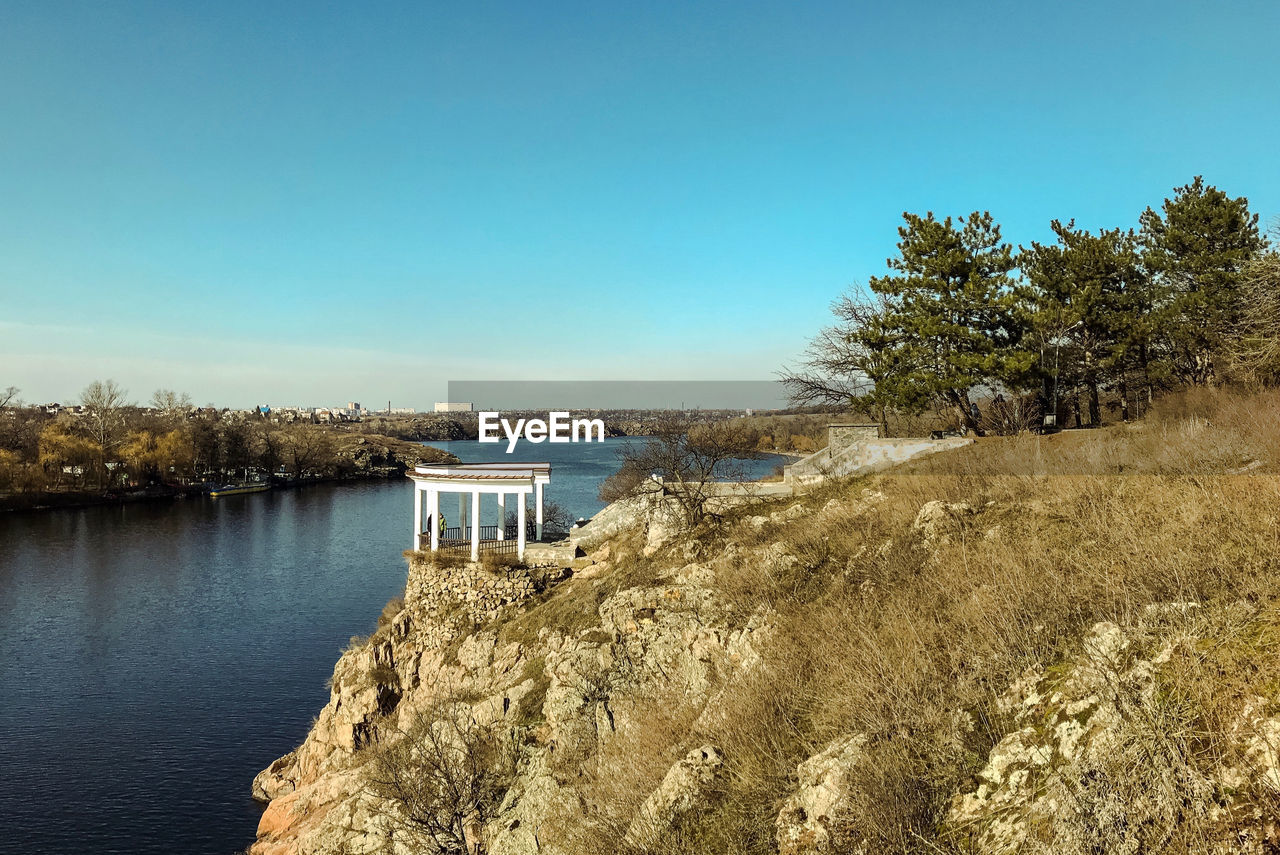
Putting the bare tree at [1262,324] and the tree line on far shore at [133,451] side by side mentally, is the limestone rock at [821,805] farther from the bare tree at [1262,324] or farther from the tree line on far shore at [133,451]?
the tree line on far shore at [133,451]

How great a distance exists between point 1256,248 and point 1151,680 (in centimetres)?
2750

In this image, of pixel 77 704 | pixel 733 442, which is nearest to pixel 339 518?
pixel 77 704

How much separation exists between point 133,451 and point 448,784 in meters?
81.2

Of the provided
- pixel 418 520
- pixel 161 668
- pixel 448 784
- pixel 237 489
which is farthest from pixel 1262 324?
pixel 237 489

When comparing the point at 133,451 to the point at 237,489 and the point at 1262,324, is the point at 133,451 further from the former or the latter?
the point at 1262,324

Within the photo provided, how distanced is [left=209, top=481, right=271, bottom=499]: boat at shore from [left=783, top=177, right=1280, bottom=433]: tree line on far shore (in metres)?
75.7

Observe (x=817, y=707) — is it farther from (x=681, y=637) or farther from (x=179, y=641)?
(x=179, y=641)

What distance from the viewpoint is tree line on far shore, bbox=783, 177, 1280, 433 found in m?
24.9

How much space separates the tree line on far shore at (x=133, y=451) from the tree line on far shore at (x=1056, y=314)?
75175 millimetres

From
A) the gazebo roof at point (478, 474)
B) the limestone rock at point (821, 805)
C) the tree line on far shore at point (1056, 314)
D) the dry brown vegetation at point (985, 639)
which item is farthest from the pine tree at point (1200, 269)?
the limestone rock at point (821, 805)

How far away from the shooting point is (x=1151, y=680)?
16.8 feet

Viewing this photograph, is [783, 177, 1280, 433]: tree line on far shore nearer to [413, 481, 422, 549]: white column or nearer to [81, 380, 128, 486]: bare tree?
[413, 481, 422, 549]: white column

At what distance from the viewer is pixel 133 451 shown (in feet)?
250

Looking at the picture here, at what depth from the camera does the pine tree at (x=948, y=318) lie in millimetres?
25531
